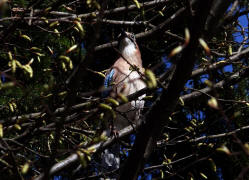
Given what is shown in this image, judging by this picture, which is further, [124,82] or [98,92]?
[124,82]

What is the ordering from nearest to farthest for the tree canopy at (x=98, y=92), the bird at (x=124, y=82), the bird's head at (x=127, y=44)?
1. the tree canopy at (x=98, y=92)
2. the bird at (x=124, y=82)
3. the bird's head at (x=127, y=44)

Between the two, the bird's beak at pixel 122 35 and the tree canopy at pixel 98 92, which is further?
the bird's beak at pixel 122 35

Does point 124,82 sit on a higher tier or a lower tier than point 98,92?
lower

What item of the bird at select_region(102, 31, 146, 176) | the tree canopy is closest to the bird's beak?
the bird at select_region(102, 31, 146, 176)

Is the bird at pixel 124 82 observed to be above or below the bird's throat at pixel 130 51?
below

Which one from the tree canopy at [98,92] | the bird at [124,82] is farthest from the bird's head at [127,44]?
the tree canopy at [98,92]

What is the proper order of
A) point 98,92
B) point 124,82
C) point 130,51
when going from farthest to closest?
point 130,51 → point 124,82 → point 98,92

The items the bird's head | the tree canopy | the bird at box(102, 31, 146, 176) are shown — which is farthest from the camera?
the bird's head

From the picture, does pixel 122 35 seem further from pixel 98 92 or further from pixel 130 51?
pixel 98 92

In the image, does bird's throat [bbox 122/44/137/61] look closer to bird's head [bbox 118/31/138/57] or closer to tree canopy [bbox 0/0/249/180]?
bird's head [bbox 118/31/138/57]

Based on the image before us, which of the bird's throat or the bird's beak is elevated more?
Result: the bird's beak

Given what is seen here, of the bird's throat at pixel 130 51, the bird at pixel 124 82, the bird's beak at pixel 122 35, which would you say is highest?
the bird's beak at pixel 122 35

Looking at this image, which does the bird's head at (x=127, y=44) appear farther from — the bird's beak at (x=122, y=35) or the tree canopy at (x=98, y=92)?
the tree canopy at (x=98, y=92)

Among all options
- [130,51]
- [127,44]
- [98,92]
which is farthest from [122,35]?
[98,92]
